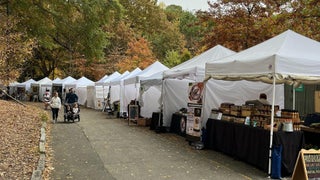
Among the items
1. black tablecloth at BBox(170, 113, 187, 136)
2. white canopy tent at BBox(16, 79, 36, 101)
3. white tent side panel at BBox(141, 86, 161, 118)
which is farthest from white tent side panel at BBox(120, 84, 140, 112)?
white canopy tent at BBox(16, 79, 36, 101)

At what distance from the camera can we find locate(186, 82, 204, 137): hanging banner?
34.6 feet

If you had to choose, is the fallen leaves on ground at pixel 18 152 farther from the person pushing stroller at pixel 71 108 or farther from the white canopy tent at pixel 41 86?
the white canopy tent at pixel 41 86

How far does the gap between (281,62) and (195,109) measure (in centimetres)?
398

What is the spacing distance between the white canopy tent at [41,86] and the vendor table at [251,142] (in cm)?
3460

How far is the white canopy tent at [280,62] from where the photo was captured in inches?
285

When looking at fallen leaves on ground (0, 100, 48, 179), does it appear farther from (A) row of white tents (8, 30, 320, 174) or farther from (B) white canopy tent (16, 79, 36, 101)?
(B) white canopy tent (16, 79, 36, 101)

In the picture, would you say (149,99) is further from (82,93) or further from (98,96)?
(82,93)

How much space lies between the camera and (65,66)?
160 ft

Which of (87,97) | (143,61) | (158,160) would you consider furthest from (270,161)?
(143,61)

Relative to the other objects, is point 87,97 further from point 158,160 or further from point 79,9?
point 158,160

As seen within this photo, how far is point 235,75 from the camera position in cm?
849

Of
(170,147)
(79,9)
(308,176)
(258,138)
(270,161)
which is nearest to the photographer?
(308,176)

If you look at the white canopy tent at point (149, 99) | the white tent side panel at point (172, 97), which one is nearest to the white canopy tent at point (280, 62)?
the white tent side panel at point (172, 97)

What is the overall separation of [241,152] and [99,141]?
Answer: 5125 mm
